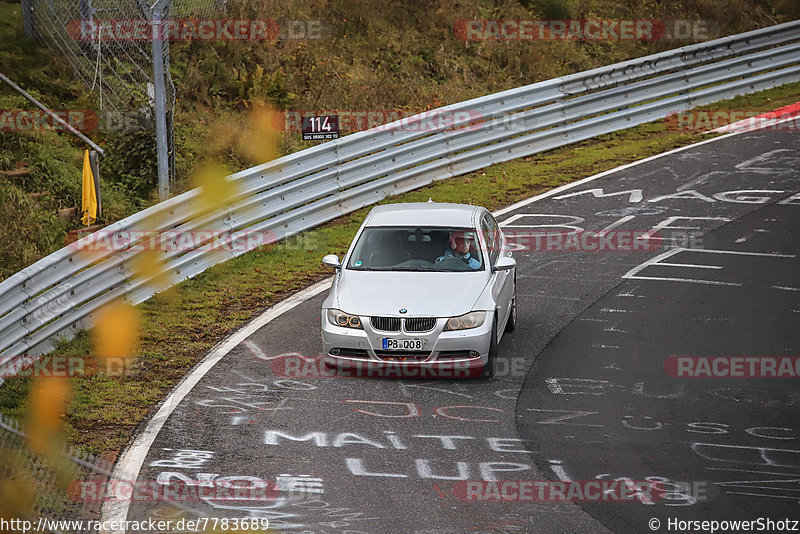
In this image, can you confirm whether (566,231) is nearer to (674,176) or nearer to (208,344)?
(674,176)

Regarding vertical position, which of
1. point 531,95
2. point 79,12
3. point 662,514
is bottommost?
point 662,514

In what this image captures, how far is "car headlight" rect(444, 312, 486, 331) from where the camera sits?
421 inches

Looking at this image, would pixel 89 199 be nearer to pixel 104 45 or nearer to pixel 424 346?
pixel 104 45

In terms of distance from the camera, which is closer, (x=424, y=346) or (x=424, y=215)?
(x=424, y=346)

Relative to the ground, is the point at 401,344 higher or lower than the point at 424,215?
lower

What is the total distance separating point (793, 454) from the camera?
8992 mm

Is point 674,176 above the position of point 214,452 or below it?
above

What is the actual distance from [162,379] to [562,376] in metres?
4.26

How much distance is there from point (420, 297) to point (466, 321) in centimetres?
57

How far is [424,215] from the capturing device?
12266 mm

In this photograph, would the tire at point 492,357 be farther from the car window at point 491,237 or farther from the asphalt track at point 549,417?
the car window at point 491,237

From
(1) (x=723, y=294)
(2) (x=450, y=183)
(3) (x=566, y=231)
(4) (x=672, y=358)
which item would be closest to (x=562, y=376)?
(4) (x=672, y=358)

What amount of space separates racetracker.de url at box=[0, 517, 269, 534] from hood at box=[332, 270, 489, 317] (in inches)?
135

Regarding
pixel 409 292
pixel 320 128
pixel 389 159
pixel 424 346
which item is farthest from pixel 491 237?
pixel 389 159
